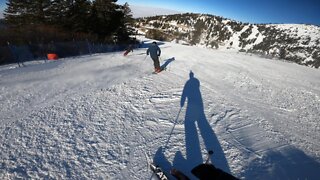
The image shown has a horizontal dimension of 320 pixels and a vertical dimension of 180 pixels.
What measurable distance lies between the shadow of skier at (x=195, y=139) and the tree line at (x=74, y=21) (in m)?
18.9

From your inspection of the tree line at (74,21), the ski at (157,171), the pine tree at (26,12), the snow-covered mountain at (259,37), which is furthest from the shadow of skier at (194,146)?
the pine tree at (26,12)

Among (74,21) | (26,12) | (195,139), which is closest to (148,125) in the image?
(195,139)

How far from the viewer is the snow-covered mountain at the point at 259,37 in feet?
116

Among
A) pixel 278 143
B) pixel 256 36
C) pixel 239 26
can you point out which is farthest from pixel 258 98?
pixel 239 26

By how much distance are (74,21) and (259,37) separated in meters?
36.4

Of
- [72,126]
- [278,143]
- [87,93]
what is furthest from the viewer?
[87,93]

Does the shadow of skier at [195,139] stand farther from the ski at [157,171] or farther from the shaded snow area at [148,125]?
the ski at [157,171]

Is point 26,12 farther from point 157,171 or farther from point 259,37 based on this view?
point 259,37

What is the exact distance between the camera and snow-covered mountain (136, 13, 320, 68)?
35362 millimetres

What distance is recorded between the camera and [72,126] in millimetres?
6863

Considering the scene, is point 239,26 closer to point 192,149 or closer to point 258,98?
point 258,98

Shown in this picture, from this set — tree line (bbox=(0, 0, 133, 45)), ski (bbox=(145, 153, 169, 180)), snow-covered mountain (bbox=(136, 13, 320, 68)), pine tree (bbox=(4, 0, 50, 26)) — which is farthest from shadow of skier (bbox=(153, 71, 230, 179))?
pine tree (bbox=(4, 0, 50, 26))

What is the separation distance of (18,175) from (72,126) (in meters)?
2.15

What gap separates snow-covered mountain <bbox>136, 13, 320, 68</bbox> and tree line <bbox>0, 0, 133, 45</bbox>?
19318 mm
